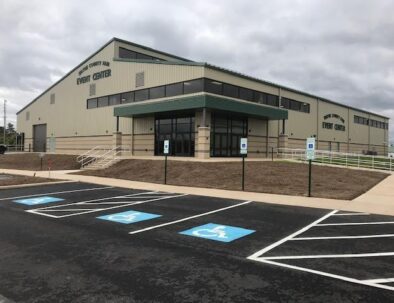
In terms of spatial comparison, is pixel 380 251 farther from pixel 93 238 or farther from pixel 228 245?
pixel 93 238

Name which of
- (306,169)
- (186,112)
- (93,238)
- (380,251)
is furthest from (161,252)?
(186,112)

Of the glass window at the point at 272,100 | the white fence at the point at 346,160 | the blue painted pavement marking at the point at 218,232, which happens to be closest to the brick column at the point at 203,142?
the white fence at the point at 346,160

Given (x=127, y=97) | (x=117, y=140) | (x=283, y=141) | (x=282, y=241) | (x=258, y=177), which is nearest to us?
(x=282, y=241)

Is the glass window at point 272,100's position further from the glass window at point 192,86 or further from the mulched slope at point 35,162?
the mulched slope at point 35,162

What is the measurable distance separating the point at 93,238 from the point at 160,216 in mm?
2799

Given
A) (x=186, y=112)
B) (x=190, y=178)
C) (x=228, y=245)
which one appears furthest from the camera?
(x=186, y=112)

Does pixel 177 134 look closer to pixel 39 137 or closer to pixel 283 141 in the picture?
pixel 283 141

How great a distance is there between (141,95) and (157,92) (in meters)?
2.29

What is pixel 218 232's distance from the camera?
835 centimetres

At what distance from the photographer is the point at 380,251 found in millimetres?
6809

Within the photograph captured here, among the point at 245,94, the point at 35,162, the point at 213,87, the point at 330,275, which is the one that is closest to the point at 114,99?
the point at 35,162

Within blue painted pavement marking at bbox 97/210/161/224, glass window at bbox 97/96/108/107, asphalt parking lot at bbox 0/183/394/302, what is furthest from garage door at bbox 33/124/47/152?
blue painted pavement marking at bbox 97/210/161/224

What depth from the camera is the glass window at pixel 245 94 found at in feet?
107

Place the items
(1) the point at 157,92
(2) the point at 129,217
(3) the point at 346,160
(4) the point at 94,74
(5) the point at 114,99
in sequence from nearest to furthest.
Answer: (2) the point at 129,217 → (3) the point at 346,160 → (1) the point at 157,92 → (5) the point at 114,99 → (4) the point at 94,74
